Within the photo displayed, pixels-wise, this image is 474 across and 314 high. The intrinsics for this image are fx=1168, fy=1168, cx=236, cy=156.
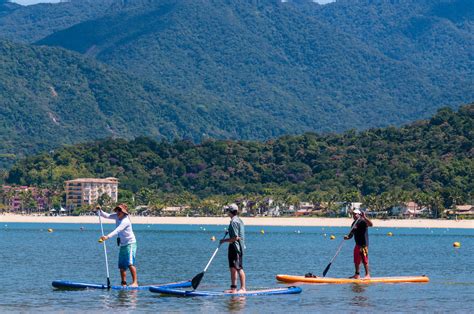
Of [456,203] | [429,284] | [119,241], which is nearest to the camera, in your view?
[119,241]

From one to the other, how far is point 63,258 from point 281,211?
13643 centimetres

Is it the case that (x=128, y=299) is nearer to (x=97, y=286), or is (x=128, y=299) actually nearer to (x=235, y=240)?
(x=97, y=286)

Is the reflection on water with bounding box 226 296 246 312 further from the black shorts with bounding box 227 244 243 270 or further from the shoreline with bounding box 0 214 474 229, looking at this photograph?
the shoreline with bounding box 0 214 474 229

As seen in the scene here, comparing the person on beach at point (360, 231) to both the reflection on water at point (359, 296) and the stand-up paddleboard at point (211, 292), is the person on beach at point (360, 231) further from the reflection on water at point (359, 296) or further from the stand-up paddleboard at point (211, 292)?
the stand-up paddleboard at point (211, 292)

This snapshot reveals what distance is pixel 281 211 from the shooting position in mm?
195875

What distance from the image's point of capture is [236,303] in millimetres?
32938

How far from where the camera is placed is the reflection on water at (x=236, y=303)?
31.8 metres

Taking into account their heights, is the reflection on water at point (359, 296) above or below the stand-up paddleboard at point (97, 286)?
below

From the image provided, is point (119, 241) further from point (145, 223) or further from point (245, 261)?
point (145, 223)

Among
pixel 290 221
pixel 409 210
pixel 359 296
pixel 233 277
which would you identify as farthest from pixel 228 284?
pixel 290 221

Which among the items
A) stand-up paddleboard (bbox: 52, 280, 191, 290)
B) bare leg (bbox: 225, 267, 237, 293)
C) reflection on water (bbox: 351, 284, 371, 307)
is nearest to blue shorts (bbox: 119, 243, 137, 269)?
stand-up paddleboard (bbox: 52, 280, 191, 290)

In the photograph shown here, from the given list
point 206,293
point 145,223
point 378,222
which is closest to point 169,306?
point 206,293

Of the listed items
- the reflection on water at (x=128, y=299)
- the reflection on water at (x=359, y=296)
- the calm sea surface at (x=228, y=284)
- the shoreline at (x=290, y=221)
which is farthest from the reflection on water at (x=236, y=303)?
the shoreline at (x=290, y=221)

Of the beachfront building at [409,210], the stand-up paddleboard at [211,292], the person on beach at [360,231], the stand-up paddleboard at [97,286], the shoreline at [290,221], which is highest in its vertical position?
the beachfront building at [409,210]
